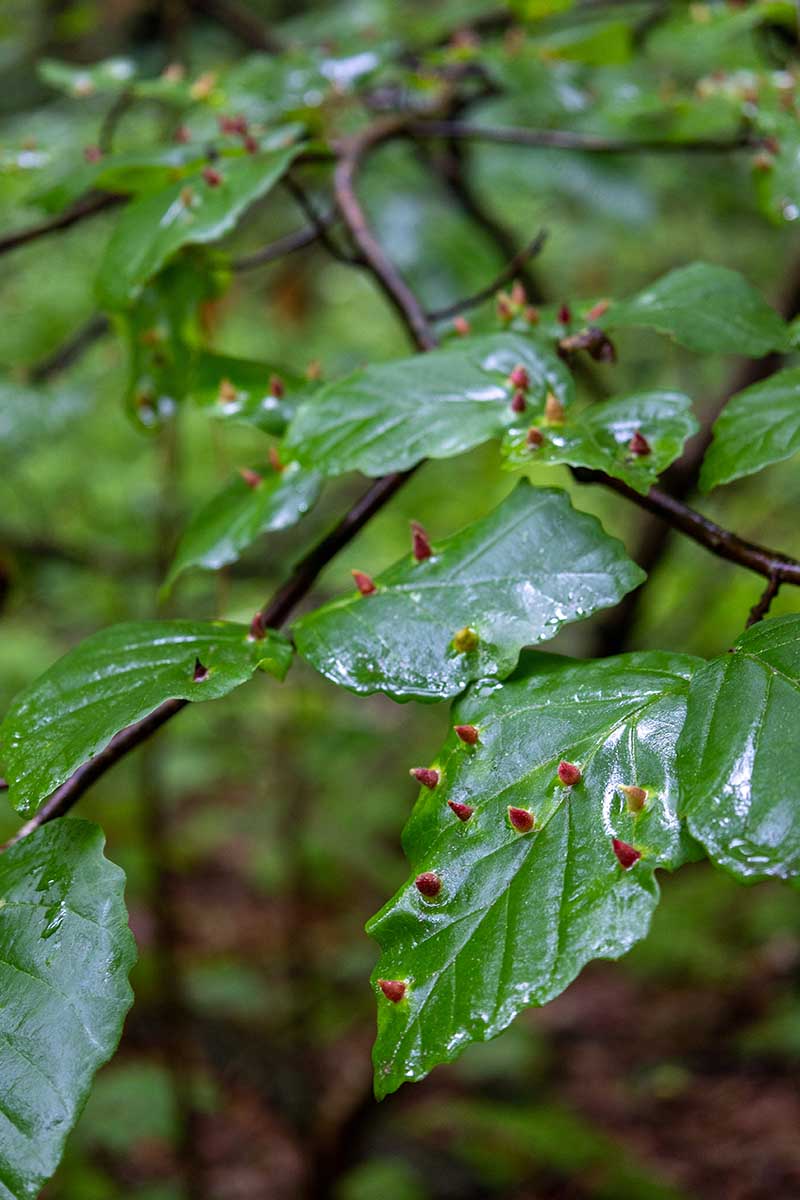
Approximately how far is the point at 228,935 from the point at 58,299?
331 cm

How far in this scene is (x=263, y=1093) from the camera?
433 centimetres

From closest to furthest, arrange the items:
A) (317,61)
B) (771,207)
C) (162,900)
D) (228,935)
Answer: (771,207) → (317,61) → (162,900) → (228,935)

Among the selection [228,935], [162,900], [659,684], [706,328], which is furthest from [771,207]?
[228,935]

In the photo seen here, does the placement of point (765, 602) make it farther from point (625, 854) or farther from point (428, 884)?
point (428, 884)

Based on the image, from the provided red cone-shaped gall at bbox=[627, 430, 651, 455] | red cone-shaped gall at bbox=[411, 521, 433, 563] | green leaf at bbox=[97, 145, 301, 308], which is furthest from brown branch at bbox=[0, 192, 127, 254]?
red cone-shaped gall at bbox=[627, 430, 651, 455]

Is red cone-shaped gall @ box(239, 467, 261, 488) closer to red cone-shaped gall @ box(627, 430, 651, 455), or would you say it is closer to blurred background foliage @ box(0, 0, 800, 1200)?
red cone-shaped gall @ box(627, 430, 651, 455)

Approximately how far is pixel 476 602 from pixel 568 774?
0.18 metres

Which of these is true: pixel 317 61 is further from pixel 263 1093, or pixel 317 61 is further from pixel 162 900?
pixel 263 1093

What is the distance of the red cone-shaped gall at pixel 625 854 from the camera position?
71 centimetres

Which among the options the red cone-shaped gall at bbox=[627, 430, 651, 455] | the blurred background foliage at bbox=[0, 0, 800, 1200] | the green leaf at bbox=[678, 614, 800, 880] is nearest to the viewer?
the green leaf at bbox=[678, 614, 800, 880]

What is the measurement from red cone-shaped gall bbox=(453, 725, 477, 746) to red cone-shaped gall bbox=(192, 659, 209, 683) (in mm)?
222

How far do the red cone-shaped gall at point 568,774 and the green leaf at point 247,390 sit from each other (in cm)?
62

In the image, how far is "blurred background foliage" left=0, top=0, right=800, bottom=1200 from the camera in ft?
7.59

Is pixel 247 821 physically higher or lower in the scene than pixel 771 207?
lower
